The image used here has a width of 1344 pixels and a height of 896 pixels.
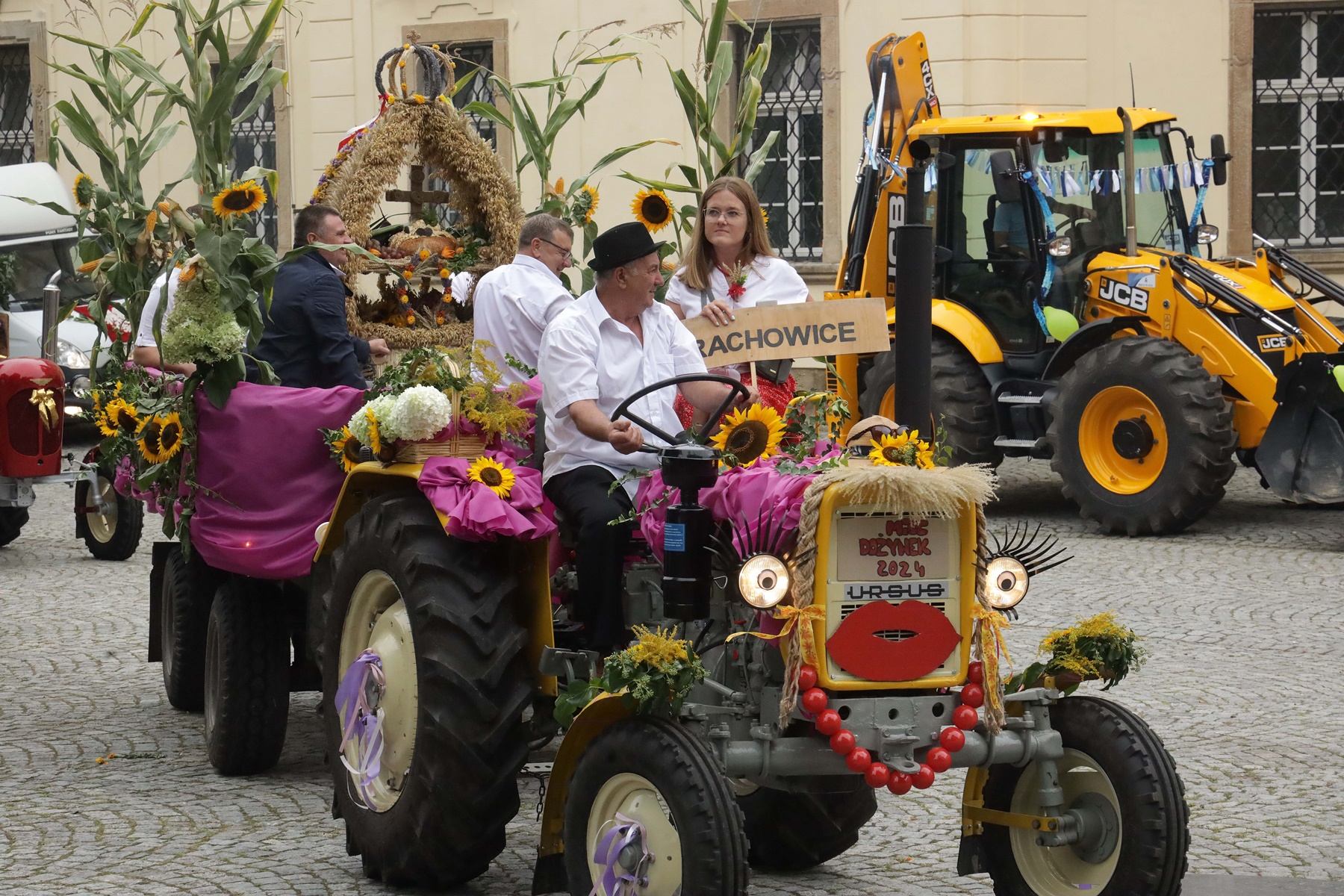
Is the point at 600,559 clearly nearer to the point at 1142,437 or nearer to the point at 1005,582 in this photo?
the point at 1005,582

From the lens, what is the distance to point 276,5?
7.47 meters

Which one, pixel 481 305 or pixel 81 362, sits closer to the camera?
pixel 481 305

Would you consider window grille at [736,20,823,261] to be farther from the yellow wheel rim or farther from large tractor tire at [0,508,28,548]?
large tractor tire at [0,508,28,548]

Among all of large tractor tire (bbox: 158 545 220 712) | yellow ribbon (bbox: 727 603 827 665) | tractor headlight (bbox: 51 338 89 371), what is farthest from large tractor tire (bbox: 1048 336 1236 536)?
tractor headlight (bbox: 51 338 89 371)

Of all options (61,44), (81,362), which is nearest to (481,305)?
(81,362)

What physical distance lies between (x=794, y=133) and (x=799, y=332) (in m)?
14.7

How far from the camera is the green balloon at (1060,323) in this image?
43.8 ft

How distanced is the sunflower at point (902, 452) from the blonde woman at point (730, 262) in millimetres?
2494

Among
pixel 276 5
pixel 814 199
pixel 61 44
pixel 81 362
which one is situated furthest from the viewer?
pixel 61 44

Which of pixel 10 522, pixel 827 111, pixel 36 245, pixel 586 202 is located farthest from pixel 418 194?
pixel 827 111

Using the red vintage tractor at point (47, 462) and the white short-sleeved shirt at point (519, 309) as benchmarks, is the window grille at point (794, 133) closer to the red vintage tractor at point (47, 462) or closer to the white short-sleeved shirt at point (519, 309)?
the red vintage tractor at point (47, 462)

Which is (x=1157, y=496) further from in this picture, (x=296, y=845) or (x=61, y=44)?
(x=61, y=44)

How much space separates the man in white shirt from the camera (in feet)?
24.8

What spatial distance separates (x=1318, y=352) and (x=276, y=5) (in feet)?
22.9
